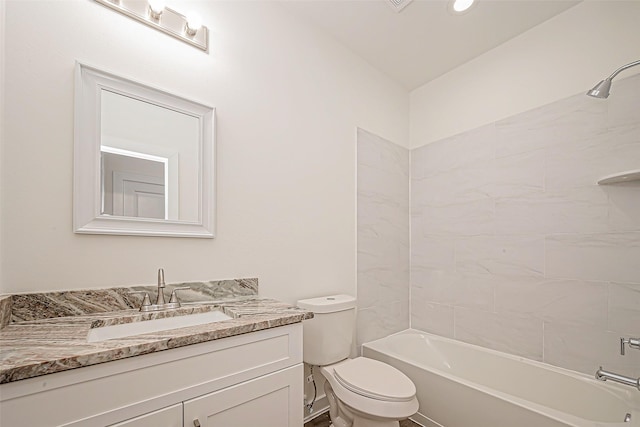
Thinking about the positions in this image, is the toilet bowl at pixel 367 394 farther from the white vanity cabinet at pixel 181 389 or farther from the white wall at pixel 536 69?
the white wall at pixel 536 69

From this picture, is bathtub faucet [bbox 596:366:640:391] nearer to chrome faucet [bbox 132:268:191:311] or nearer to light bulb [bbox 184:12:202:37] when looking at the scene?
chrome faucet [bbox 132:268:191:311]

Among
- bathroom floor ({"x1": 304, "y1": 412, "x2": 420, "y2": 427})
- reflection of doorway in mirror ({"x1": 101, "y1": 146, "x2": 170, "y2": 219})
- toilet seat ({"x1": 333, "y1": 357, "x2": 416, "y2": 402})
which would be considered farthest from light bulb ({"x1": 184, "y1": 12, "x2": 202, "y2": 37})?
bathroom floor ({"x1": 304, "y1": 412, "x2": 420, "y2": 427})

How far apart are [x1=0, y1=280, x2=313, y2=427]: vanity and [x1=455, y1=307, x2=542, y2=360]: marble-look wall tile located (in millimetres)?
1539

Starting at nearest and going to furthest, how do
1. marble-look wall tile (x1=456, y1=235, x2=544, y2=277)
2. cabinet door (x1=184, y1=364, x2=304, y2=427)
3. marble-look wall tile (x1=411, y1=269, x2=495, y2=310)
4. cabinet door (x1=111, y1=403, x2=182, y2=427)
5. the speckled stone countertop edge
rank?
1. the speckled stone countertop edge
2. cabinet door (x1=111, y1=403, x2=182, y2=427)
3. cabinet door (x1=184, y1=364, x2=304, y2=427)
4. marble-look wall tile (x1=456, y1=235, x2=544, y2=277)
5. marble-look wall tile (x1=411, y1=269, x2=495, y2=310)

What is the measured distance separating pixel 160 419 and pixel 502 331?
208cm

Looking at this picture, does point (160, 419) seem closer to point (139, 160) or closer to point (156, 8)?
point (139, 160)

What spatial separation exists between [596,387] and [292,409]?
1.66 metres

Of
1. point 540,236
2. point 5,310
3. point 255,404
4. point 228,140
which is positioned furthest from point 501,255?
point 5,310

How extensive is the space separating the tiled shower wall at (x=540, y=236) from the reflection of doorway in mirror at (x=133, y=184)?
5.66ft

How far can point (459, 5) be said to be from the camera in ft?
5.58

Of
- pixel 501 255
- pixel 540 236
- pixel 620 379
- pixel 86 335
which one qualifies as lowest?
pixel 620 379

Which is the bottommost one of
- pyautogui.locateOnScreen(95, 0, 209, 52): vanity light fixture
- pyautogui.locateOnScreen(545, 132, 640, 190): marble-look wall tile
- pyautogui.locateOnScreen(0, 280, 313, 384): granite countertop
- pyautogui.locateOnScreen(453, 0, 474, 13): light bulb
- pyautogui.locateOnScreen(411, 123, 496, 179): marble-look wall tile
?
pyautogui.locateOnScreen(0, 280, 313, 384): granite countertop

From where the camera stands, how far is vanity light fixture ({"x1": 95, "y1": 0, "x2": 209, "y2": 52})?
1.22 m

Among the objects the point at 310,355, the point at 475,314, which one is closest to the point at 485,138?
the point at 475,314
